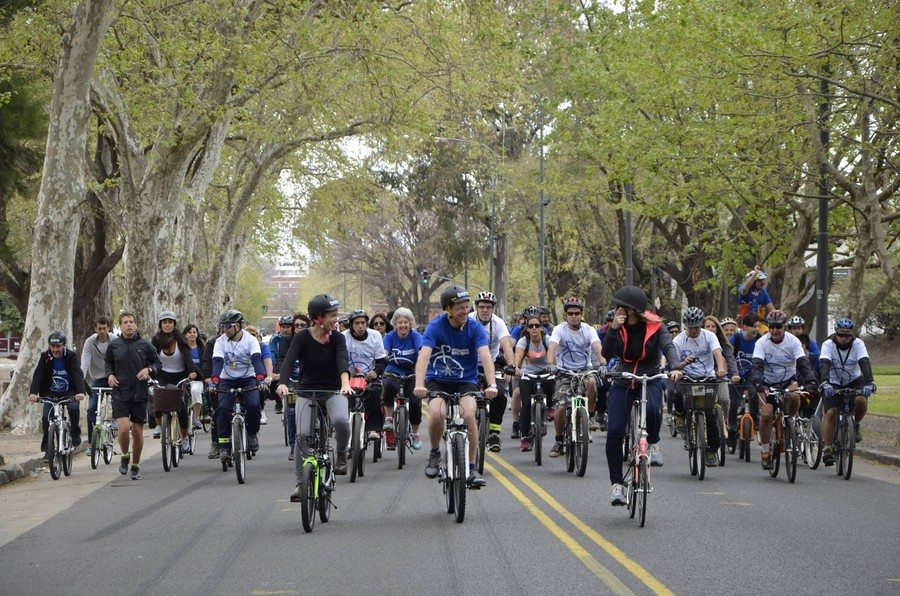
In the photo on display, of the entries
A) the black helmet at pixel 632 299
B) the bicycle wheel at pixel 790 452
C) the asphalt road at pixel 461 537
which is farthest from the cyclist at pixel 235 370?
the bicycle wheel at pixel 790 452

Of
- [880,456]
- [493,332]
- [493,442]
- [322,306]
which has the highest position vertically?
[322,306]

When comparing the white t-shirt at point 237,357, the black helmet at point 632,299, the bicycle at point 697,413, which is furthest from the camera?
the white t-shirt at point 237,357

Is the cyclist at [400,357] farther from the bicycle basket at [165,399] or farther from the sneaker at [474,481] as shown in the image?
the sneaker at [474,481]

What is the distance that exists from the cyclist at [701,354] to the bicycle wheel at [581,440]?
4.87 feet

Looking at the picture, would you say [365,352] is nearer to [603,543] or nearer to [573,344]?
[573,344]

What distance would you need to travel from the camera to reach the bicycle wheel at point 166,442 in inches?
654

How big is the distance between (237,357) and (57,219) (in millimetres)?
7906

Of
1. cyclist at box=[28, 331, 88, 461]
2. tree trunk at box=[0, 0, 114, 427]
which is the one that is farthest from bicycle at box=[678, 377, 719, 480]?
tree trunk at box=[0, 0, 114, 427]

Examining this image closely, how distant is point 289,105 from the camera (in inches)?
1351

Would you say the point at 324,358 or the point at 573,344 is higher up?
the point at 573,344

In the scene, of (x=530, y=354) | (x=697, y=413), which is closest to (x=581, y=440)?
(x=697, y=413)

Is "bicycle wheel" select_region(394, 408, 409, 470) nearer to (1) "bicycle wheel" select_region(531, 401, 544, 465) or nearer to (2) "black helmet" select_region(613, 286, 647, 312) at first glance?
(1) "bicycle wheel" select_region(531, 401, 544, 465)

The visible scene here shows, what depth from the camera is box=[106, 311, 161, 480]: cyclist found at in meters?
15.7

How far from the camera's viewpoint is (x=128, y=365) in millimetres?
15766
